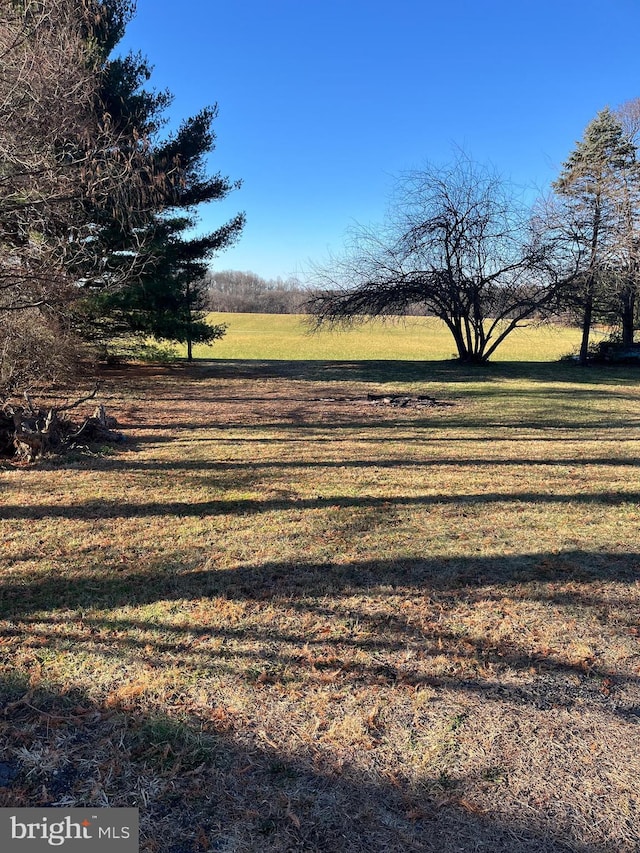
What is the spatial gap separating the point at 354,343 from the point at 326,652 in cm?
3911

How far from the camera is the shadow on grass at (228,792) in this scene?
1.55 metres

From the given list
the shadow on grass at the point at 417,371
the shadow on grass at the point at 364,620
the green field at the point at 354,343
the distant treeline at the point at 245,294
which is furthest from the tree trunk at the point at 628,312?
the distant treeline at the point at 245,294

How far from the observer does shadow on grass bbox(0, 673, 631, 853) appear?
1553mm

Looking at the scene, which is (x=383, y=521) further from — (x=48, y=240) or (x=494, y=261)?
(x=494, y=261)

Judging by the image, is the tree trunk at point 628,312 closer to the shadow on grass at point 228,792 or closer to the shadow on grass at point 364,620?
the shadow on grass at point 364,620

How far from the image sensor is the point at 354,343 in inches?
1601

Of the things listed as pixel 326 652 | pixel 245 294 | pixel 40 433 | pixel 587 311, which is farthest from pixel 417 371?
pixel 245 294

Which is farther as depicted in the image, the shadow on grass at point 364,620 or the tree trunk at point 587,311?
the tree trunk at point 587,311

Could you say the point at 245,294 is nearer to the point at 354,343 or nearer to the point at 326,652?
the point at 354,343

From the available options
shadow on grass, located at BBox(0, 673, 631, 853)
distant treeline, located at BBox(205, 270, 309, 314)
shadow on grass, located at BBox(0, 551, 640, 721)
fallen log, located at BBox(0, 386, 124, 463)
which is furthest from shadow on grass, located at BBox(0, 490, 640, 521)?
distant treeline, located at BBox(205, 270, 309, 314)

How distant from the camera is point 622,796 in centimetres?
171

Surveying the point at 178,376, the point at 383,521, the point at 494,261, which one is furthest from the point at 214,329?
the point at 383,521

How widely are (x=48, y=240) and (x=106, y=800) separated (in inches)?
331

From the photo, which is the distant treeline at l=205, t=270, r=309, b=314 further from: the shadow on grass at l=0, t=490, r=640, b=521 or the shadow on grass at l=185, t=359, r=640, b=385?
the shadow on grass at l=0, t=490, r=640, b=521
